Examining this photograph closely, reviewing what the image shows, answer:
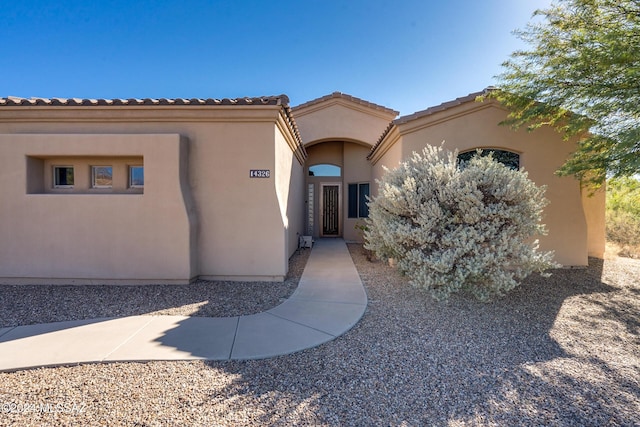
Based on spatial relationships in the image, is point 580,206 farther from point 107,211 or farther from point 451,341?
point 107,211

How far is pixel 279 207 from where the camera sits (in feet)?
20.6

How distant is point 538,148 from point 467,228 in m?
5.10

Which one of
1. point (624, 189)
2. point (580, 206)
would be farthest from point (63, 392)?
point (624, 189)

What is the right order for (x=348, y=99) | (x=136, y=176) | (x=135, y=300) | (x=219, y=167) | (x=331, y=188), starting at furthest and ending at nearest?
(x=331, y=188) < (x=348, y=99) < (x=136, y=176) < (x=219, y=167) < (x=135, y=300)

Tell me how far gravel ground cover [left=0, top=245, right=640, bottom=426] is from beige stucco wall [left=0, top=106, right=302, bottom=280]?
3130 mm

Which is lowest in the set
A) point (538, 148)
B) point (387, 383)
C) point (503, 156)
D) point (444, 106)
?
point (387, 383)

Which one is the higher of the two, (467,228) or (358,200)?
(358,200)

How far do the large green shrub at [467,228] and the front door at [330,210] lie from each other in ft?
29.6

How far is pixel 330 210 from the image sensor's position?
14.3 m

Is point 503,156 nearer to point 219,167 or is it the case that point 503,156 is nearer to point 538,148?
point 538,148

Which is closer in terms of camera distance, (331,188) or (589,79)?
(589,79)

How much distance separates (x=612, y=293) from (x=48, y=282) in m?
12.6

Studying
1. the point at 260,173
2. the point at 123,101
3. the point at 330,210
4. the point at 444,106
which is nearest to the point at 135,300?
the point at 260,173

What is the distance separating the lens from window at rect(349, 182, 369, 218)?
13.5 metres
